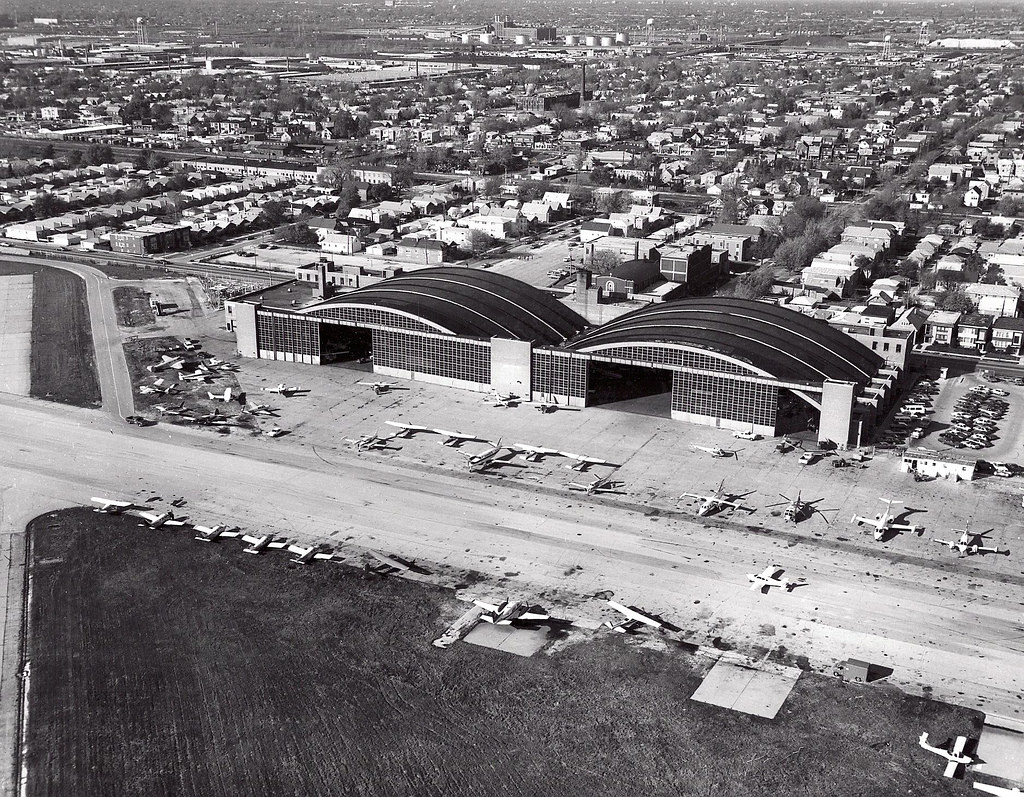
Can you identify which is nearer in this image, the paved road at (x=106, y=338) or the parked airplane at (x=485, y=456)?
the parked airplane at (x=485, y=456)

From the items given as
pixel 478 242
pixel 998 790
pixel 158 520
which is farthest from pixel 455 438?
pixel 478 242

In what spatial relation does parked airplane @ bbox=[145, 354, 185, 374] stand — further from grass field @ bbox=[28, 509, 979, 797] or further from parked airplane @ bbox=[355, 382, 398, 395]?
grass field @ bbox=[28, 509, 979, 797]

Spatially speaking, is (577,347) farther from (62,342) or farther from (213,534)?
(62,342)

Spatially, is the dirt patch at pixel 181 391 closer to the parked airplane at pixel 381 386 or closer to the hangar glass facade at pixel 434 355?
the parked airplane at pixel 381 386

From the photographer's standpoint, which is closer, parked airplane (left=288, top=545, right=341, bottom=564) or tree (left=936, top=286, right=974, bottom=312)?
parked airplane (left=288, top=545, right=341, bottom=564)

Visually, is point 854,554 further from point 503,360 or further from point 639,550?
point 503,360

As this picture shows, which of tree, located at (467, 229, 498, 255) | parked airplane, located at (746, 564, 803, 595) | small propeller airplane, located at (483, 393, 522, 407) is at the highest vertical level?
parked airplane, located at (746, 564, 803, 595)

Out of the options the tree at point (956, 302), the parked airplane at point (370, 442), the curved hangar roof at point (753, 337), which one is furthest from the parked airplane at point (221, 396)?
the tree at point (956, 302)

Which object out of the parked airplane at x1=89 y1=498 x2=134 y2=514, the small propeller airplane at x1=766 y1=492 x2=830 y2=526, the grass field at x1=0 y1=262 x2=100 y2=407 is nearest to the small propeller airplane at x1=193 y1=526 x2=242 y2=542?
the parked airplane at x1=89 y1=498 x2=134 y2=514
